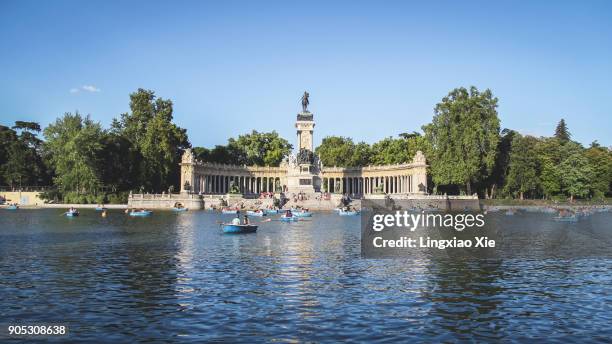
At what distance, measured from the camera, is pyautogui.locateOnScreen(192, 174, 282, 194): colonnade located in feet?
399

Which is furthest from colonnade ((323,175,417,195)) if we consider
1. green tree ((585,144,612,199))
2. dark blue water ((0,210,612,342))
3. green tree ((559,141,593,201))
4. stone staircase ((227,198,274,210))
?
dark blue water ((0,210,612,342))

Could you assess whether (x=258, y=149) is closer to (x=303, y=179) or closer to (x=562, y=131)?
(x=303, y=179)

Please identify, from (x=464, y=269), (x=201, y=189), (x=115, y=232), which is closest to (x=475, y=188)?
(x=201, y=189)

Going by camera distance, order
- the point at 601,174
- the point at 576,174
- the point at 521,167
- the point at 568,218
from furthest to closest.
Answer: the point at 601,174 → the point at 576,174 → the point at 521,167 → the point at 568,218

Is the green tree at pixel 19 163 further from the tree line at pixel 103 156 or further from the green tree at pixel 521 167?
the green tree at pixel 521 167

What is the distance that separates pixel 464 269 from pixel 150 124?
312 feet

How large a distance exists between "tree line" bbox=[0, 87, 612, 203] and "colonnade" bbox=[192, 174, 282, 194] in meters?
6.49

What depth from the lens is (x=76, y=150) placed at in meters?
101

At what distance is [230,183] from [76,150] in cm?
3725

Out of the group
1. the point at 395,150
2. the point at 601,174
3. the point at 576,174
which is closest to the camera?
the point at 576,174

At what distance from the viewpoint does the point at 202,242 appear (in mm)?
42719

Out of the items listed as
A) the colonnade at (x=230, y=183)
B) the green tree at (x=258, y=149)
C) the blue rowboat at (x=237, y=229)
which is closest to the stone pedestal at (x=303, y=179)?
the colonnade at (x=230, y=183)

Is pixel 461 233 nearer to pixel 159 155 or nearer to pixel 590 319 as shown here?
pixel 590 319

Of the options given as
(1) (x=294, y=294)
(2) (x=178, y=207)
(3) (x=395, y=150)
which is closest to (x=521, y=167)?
(3) (x=395, y=150)
